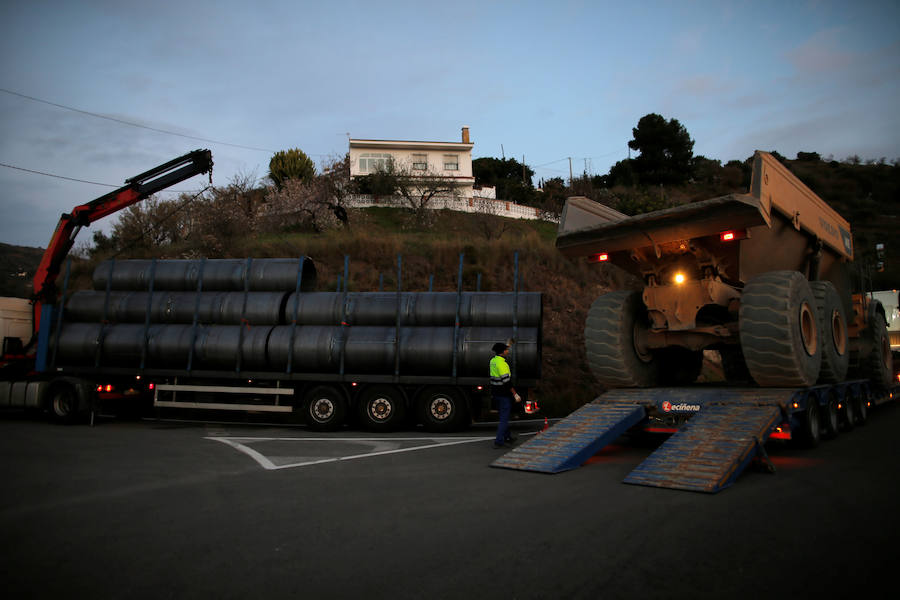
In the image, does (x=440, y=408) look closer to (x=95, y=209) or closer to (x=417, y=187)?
(x=95, y=209)

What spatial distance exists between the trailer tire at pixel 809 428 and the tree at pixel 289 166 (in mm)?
45408

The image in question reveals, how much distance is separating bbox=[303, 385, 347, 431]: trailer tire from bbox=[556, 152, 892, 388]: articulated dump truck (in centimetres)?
571

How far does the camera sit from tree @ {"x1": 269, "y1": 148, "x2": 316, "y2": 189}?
49.8m

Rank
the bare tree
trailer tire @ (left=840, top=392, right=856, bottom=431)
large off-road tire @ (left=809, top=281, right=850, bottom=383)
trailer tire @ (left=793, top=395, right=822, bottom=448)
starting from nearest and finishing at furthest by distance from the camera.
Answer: trailer tire @ (left=793, top=395, right=822, bottom=448) < large off-road tire @ (left=809, top=281, right=850, bottom=383) < trailer tire @ (left=840, top=392, right=856, bottom=431) < the bare tree

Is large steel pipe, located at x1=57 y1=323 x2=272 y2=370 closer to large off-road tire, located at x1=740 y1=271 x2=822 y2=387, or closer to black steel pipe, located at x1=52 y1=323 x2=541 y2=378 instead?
black steel pipe, located at x1=52 y1=323 x2=541 y2=378

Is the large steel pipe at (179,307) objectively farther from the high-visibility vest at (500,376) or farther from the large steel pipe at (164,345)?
the high-visibility vest at (500,376)

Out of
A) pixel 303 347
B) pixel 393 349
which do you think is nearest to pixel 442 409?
pixel 393 349

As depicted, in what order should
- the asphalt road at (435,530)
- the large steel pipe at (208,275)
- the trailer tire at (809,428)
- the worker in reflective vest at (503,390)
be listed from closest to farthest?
1. the asphalt road at (435,530)
2. the trailer tire at (809,428)
3. the worker in reflective vest at (503,390)
4. the large steel pipe at (208,275)

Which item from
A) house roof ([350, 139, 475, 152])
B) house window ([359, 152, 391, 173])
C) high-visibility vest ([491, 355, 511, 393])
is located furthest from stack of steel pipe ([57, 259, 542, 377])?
house roof ([350, 139, 475, 152])

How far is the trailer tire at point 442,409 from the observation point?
12.4 meters

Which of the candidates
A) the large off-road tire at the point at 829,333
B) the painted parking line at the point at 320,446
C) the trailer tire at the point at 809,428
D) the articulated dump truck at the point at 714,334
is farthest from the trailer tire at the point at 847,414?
the painted parking line at the point at 320,446

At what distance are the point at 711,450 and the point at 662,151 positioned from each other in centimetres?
5808

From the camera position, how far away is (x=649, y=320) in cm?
1062

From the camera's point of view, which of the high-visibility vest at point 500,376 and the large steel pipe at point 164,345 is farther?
the large steel pipe at point 164,345
